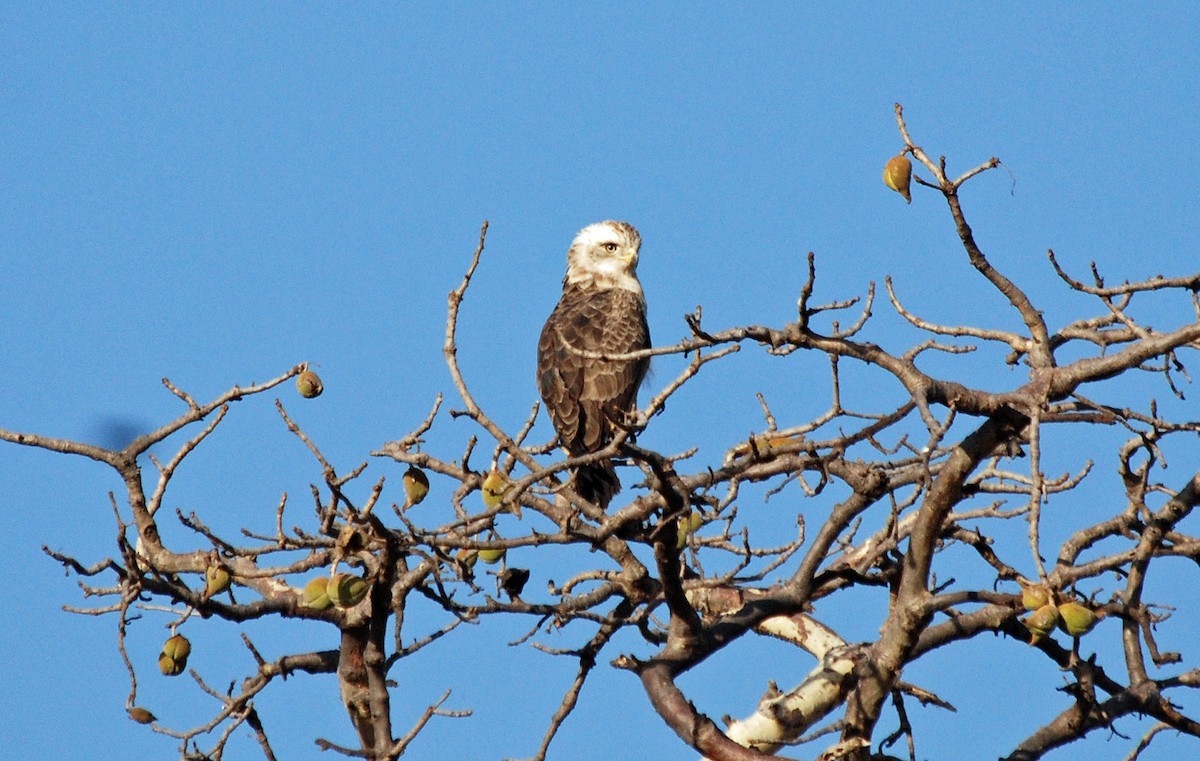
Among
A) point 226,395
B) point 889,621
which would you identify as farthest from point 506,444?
point 889,621

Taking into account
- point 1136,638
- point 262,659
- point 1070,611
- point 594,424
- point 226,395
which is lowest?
point 1070,611

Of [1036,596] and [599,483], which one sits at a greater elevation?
[599,483]

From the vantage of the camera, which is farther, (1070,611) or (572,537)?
(572,537)

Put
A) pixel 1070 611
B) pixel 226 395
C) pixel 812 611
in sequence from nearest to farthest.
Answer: pixel 1070 611 < pixel 226 395 < pixel 812 611

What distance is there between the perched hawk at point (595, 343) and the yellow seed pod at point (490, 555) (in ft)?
8.47

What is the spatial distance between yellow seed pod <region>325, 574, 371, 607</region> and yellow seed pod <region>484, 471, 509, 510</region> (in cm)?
53

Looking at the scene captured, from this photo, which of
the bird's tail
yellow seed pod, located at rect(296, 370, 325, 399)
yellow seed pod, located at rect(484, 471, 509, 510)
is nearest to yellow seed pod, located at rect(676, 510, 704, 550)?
yellow seed pod, located at rect(484, 471, 509, 510)

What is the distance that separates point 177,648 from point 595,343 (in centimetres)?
465

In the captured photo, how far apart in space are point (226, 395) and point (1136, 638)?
370cm

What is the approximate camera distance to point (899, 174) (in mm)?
4297

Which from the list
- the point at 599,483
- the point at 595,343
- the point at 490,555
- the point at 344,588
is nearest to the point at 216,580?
the point at 344,588

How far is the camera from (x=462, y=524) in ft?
14.3

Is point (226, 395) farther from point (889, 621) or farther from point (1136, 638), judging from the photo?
point (1136, 638)

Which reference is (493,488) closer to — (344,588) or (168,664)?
(344,588)
